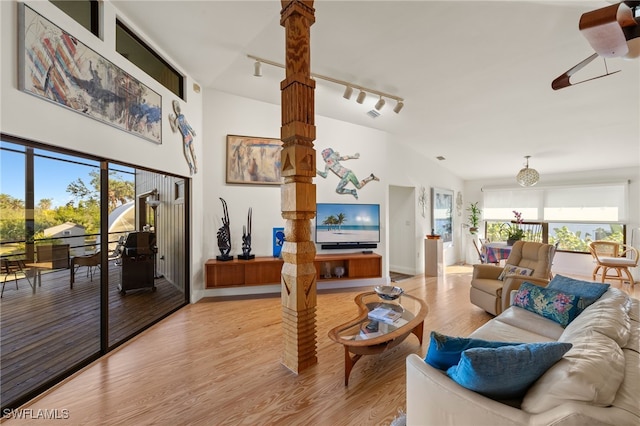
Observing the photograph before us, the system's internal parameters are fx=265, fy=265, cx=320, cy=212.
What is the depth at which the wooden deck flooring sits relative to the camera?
1863 mm

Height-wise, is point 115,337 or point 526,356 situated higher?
point 526,356

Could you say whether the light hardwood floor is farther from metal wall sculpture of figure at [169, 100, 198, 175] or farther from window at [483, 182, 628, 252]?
window at [483, 182, 628, 252]

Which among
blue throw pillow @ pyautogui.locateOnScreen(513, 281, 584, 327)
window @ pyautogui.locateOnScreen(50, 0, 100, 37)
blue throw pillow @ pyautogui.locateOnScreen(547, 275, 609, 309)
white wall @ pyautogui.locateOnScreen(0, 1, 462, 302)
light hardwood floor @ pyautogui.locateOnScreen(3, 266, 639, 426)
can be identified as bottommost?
light hardwood floor @ pyautogui.locateOnScreen(3, 266, 639, 426)

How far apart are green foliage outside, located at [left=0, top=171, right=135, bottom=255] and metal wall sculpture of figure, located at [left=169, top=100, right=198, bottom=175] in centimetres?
99

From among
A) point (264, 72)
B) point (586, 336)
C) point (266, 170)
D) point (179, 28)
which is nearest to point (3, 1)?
point (179, 28)

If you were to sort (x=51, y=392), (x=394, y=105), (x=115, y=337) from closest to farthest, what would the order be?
(x=51, y=392)
(x=115, y=337)
(x=394, y=105)

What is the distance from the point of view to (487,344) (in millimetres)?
1251

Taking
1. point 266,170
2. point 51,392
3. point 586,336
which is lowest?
point 51,392

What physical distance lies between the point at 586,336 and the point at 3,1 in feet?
12.5

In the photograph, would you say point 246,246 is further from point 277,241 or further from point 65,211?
point 65,211

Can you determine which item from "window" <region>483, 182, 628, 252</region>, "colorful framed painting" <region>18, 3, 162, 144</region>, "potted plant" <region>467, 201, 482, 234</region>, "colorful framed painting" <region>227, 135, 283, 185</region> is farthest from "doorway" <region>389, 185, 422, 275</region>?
"colorful framed painting" <region>18, 3, 162, 144</region>

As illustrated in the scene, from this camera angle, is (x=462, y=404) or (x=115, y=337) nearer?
(x=462, y=404)

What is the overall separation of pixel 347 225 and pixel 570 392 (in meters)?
4.07

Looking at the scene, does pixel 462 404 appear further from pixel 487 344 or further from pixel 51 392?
pixel 51 392
